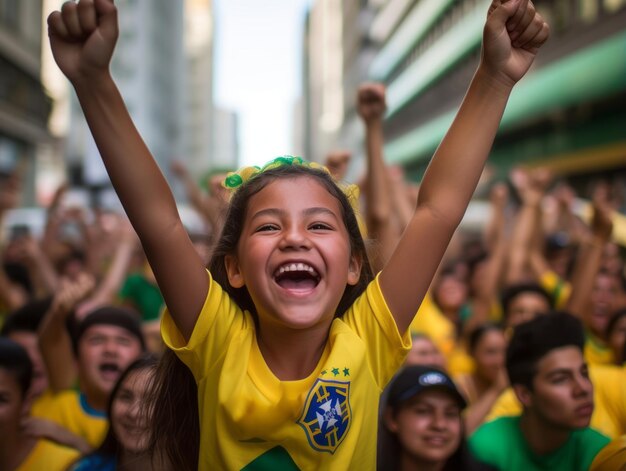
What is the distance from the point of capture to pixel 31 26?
23.0 m

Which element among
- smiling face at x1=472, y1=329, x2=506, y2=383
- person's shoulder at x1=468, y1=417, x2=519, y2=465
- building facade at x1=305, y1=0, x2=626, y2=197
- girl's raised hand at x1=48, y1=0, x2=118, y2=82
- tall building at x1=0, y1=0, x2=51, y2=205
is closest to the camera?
girl's raised hand at x1=48, y1=0, x2=118, y2=82

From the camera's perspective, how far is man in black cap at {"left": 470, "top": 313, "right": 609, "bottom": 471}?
2934 mm

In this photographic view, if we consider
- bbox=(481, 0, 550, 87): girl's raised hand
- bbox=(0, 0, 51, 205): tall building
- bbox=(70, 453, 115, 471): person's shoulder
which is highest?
bbox=(0, 0, 51, 205): tall building

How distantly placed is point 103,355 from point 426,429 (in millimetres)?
1668

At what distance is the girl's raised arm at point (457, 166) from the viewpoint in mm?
2029

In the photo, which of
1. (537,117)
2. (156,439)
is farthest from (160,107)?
(156,439)

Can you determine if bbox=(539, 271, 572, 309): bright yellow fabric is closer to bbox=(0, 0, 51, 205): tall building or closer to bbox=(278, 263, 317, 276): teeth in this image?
bbox=(278, 263, 317, 276): teeth

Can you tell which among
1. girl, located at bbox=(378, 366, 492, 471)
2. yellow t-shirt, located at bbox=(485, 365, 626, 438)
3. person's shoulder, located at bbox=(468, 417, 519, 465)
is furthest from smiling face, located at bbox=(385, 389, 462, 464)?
yellow t-shirt, located at bbox=(485, 365, 626, 438)

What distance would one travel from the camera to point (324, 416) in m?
1.87

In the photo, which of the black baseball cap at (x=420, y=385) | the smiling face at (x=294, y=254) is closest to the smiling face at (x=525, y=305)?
the black baseball cap at (x=420, y=385)

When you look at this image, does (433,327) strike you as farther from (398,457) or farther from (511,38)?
(511,38)

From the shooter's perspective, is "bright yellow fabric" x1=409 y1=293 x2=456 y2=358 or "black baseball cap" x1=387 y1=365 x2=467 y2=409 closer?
"black baseball cap" x1=387 y1=365 x2=467 y2=409

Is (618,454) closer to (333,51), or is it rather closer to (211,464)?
(211,464)

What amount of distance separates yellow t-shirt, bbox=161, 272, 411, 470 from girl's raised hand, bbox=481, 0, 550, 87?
718 mm
